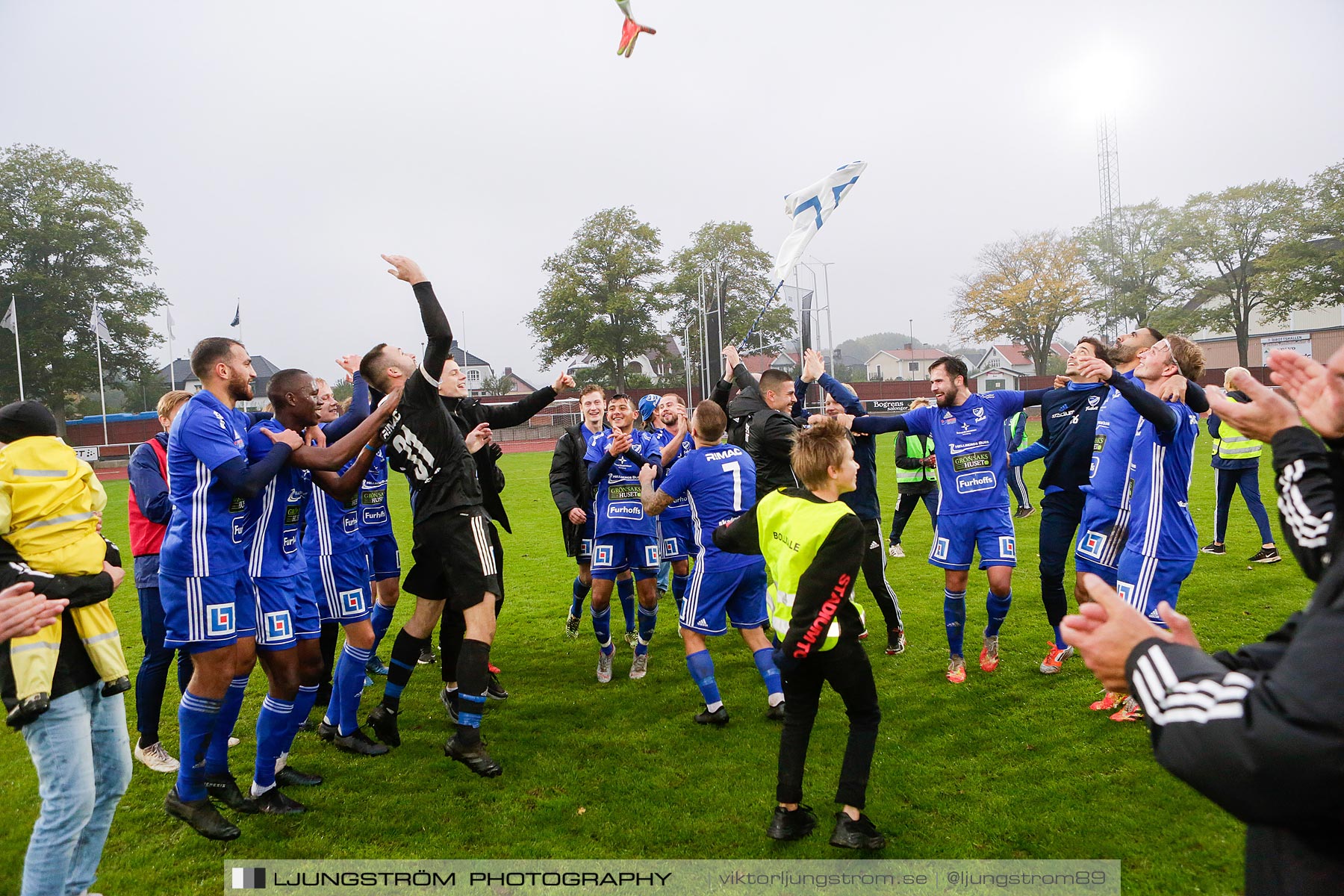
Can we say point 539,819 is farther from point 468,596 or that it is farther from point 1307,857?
point 1307,857

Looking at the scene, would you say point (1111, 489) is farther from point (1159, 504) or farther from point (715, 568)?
point (715, 568)

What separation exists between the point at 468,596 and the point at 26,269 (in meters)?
54.8

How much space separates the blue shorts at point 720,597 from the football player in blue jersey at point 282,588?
2331 mm

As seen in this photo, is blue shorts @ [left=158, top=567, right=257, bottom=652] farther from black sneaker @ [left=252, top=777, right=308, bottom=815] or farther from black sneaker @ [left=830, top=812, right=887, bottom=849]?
black sneaker @ [left=830, top=812, right=887, bottom=849]

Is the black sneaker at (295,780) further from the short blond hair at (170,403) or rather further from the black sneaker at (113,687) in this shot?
the short blond hair at (170,403)

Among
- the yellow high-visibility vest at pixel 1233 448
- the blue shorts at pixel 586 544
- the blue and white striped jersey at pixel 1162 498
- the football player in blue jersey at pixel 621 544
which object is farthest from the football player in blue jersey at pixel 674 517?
the yellow high-visibility vest at pixel 1233 448

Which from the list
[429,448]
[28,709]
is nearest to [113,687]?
[28,709]

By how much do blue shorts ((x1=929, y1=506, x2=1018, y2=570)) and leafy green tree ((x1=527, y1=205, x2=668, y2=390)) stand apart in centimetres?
4718

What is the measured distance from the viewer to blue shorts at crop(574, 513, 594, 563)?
24.0 feet

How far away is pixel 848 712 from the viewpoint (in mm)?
3676

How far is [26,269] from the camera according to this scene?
4366cm

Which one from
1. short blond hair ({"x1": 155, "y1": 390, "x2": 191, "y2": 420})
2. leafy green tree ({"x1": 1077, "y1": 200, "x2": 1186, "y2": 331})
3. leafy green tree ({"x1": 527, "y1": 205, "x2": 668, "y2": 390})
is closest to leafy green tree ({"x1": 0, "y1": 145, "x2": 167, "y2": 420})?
leafy green tree ({"x1": 527, "y1": 205, "x2": 668, "y2": 390})

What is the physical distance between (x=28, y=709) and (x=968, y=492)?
564cm

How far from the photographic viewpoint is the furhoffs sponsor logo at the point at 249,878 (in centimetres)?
353
